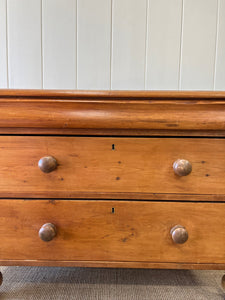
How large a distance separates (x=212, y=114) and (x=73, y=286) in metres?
0.84

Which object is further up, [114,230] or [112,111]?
[112,111]

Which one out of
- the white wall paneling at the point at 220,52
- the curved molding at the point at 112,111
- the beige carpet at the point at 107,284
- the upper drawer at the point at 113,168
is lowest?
the beige carpet at the point at 107,284

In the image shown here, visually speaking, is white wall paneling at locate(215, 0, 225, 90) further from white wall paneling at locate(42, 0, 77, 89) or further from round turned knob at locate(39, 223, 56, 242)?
round turned knob at locate(39, 223, 56, 242)

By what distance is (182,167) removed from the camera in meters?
0.75

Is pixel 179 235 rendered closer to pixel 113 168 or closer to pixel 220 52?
pixel 113 168

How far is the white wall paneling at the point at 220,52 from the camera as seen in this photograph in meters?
1.25

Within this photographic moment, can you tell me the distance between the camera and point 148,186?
792 mm

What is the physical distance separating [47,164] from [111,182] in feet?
0.69

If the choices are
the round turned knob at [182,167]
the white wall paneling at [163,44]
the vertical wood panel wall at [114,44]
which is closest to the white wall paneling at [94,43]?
the vertical wood panel wall at [114,44]

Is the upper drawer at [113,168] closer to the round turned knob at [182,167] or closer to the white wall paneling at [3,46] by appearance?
the round turned knob at [182,167]

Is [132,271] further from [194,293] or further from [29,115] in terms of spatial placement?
[29,115]

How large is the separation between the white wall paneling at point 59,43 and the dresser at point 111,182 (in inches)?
23.4

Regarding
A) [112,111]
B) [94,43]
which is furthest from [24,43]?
[112,111]

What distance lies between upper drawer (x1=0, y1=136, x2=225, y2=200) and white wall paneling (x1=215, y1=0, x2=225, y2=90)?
2.19 feet
